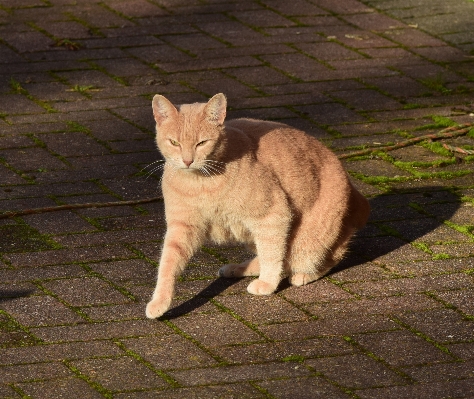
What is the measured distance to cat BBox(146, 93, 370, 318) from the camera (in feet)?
15.7

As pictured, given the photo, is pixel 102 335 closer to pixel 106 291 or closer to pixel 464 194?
pixel 106 291

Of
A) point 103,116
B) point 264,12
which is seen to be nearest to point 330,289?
point 103,116

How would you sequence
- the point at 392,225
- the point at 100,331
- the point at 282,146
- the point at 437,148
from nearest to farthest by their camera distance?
1. the point at 100,331
2. the point at 282,146
3. the point at 392,225
4. the point at 437,148

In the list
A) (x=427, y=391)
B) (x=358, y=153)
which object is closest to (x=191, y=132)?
(x=427, y=391)

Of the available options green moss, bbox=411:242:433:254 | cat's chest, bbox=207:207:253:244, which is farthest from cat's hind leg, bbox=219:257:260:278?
green moss, bbox=411:242:433:254

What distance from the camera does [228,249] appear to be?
18.3ft

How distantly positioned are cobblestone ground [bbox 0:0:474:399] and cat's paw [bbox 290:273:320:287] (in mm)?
49

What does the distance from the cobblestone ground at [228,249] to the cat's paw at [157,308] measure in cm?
5

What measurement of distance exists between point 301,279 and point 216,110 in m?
1.01

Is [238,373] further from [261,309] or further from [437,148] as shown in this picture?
[437,148]

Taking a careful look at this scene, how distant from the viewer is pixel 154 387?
159 inches

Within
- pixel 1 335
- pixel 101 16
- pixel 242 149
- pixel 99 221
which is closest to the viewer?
pixel 1 335

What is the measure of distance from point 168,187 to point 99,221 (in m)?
0.96

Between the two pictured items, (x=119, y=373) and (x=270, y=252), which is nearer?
(x=119, y=373)
